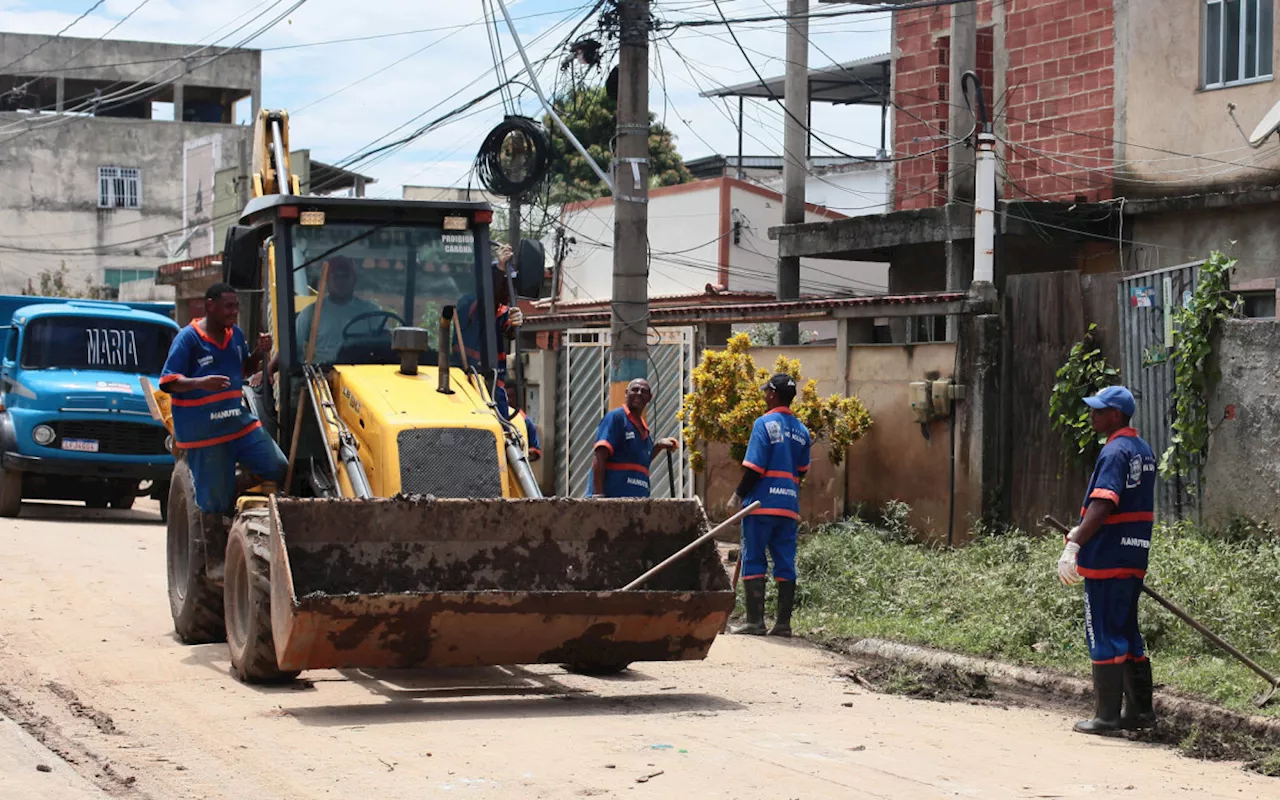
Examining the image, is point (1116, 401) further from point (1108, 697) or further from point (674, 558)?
point (674, 558)

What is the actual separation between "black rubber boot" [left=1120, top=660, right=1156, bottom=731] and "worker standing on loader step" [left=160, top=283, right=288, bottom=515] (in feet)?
16.6

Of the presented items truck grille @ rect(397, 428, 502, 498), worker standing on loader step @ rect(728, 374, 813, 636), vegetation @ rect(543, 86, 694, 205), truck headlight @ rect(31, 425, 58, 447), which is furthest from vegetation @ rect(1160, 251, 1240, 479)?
vegetation @ rect(543, 86, 694, 205)

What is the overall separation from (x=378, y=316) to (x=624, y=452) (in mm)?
2249

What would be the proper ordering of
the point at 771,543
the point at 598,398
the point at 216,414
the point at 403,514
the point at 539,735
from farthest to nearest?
the point at 598,398 → the point at 771,543 → the point at 216,414 → the point at 403,514 → the point at 539,735

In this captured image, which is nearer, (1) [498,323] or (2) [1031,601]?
(1) [498,323]

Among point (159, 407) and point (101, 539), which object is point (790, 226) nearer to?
point (101, 539)

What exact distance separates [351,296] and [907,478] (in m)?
6.50

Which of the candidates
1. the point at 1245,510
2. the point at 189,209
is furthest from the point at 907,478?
the point at 189,209

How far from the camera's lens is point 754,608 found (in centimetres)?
1120

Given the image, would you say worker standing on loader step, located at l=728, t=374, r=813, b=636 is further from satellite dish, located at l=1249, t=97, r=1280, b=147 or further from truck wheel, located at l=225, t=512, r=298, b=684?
satellite dish, located at l=1249, t=97, r=1280, b=147

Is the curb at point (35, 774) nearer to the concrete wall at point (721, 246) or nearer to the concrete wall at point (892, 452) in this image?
the concrete wall at point (892, 452)

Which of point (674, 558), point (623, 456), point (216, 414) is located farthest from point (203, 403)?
point (674, 558)

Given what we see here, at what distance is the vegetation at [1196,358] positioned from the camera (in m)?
11.7

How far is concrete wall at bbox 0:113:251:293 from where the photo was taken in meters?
51.0
